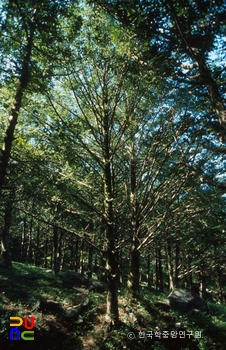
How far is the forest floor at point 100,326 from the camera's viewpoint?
825 cm

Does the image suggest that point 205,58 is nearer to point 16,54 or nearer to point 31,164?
point 16,54

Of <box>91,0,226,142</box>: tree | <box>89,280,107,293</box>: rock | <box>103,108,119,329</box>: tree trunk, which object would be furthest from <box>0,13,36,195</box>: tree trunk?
<box>89,280,107,293</box>: rock

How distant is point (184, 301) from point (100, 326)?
591 cm

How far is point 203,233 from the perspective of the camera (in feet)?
20.4

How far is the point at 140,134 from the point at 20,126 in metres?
5.69

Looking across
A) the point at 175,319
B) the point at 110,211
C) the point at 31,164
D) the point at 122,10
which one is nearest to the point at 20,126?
the point at 31,164

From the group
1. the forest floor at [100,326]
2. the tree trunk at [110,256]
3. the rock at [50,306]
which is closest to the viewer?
the forest floor at [100,326]

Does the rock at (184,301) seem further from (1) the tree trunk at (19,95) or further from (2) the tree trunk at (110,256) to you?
(1) the tree trunk at (19,95)

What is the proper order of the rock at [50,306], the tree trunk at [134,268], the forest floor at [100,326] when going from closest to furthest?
the forest floor at [100,326]
the rock at [50,306]
the tree trunk at [134,268]

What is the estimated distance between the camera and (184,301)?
12898mm

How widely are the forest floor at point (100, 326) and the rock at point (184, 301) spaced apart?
107 centimetres

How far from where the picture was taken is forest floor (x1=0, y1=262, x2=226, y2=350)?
8.25 metres

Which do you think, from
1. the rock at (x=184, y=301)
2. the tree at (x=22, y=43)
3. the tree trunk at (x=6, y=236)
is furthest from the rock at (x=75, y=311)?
the tree trunk at (x=6, y=236)

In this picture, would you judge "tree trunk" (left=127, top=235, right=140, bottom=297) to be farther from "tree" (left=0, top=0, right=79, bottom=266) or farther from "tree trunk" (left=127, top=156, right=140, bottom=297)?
"tree" (left=0, top=0, right=79, bottom=266)
